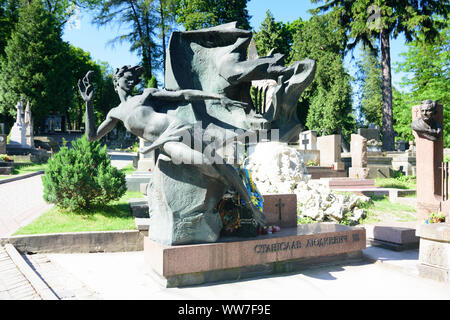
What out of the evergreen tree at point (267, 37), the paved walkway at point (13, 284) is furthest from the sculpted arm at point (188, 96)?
the evergreen tree at point (267, 37)

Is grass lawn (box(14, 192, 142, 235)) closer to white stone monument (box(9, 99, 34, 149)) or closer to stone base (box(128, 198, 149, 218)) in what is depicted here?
stone base (box(128, 198, 149, 218))

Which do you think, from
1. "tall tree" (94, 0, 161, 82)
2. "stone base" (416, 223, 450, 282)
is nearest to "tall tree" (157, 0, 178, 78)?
"tall tree" (94, 0, 161, 82)

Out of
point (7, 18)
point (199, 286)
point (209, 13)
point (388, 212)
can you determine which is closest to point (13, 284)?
point (199, 286)

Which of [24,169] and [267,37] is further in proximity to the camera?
[267,37]

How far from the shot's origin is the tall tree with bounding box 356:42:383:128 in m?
38.9

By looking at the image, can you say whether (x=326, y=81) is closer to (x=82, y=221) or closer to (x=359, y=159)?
(x=359, y=159)

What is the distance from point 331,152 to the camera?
60.5 ft

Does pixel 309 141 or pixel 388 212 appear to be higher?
pixel 309 141

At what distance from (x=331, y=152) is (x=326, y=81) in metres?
15.1

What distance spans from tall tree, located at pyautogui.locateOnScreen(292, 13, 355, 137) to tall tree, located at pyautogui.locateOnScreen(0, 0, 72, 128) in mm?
22199

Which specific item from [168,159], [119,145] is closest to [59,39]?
[119,145]

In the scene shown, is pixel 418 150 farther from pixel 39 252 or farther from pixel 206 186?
pixel 39 252

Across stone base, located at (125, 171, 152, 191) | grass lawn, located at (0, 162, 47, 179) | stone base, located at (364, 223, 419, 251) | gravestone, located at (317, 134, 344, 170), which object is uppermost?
gravestone, located at (317, 134, 344, 170)

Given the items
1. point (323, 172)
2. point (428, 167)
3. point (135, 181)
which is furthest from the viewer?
point (323, 172)
